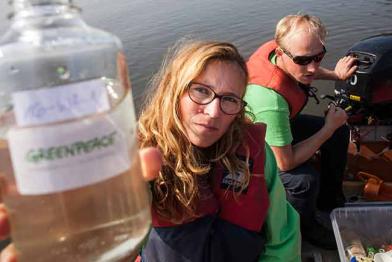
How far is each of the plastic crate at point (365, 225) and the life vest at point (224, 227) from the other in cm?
96

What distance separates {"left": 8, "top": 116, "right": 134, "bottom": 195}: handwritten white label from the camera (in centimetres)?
87

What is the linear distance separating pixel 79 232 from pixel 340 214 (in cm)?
226

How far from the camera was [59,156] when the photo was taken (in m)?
0.87

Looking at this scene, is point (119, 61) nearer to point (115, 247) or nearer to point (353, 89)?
point (115, 247)

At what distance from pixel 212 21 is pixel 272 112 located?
5911 millimetres

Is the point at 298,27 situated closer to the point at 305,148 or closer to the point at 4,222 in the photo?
the point at 305,148

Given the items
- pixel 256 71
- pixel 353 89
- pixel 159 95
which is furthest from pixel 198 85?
pixel 353 89

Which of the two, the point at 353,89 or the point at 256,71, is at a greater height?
the point at 256,71

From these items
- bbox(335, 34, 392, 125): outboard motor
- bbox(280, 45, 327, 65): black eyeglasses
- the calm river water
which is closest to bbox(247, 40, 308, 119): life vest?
bbox(280, 45, 327, 65): black eyeglasses

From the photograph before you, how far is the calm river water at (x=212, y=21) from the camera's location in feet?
24.1

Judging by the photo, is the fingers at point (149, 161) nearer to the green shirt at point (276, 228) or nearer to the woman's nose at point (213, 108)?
the woman's nose at point (213, 108)

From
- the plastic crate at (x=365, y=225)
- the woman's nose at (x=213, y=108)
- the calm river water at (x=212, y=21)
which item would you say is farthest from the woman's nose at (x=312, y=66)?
the calm river water at (x=212, y=21)

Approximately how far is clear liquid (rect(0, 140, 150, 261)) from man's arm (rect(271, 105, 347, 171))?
2072 mm

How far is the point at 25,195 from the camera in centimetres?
95
